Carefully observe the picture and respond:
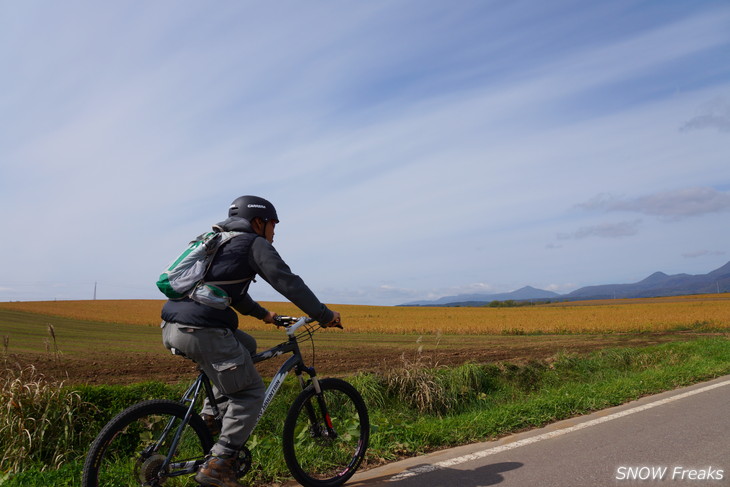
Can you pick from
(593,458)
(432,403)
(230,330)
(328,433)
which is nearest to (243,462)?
(328,433)

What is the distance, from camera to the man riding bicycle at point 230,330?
3320 millimetres

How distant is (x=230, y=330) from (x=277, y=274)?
46 centimetres

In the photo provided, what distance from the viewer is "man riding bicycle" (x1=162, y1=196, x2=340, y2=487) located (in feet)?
10.9

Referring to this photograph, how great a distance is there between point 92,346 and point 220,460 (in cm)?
1583

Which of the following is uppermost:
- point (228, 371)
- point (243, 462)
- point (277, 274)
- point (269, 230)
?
point (269, 230)

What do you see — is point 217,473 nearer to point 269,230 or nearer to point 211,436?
point 211,436

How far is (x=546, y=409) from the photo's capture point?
6.05 meters

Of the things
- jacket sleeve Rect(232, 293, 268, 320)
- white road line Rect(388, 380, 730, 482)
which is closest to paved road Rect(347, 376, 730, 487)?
white road line Rect(388, 380, 730, 482)

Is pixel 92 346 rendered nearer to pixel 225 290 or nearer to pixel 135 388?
pixel 135 388

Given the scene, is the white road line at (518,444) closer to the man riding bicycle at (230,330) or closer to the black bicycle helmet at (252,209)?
the man riding bicycle at (230,330)

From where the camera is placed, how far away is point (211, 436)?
3.63 m

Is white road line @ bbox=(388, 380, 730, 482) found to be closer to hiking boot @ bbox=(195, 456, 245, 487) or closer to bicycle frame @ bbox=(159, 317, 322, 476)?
bicycle frame @ bbox=(159, 317, 322, 476)

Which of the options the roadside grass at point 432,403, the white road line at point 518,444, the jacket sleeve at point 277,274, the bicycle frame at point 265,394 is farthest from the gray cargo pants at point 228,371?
the white road line at point 518,444

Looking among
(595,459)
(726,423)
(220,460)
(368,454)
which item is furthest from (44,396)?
(726,423)
